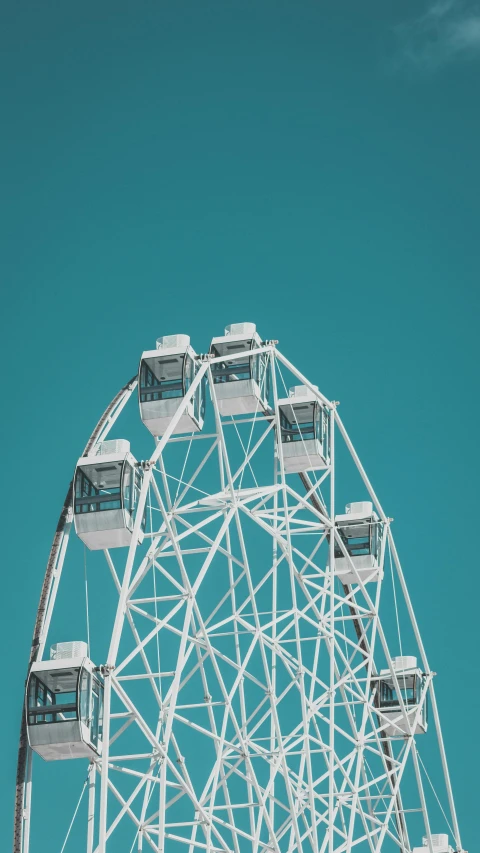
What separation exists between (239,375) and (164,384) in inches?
97.9

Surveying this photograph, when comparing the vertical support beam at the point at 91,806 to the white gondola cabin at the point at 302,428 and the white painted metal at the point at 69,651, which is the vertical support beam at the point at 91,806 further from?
the white gondola cabin at the point at 302,428

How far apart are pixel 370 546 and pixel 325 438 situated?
3.86m

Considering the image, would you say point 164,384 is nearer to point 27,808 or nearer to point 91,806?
point 91,806

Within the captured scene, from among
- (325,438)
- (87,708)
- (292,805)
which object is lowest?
(292,805)

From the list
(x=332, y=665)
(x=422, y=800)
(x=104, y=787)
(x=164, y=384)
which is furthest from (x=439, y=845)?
(x=104, y=787)

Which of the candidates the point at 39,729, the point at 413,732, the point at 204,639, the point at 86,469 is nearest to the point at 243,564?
the point at 204,639

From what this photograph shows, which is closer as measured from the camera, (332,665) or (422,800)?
(332,665)

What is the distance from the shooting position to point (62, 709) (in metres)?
29.8

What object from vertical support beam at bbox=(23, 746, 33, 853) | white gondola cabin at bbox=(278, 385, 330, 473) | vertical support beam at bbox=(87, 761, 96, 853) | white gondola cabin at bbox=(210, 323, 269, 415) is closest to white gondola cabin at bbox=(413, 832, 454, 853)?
white gondola cabin at bbox=(278, 385, 330, 473)

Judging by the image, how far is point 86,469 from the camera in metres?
32.7

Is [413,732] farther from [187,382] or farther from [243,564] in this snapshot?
[187,382]

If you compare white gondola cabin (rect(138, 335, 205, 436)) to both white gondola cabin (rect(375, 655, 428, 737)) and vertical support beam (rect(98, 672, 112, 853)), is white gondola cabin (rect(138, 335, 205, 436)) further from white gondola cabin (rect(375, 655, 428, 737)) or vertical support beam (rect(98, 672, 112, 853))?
white gondola cabin (rect(375, 655, 428, 737))

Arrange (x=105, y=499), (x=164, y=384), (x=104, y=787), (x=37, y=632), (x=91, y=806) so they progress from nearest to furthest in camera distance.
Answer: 1. (x=104, y=787)
2. (x=37, y=632)
3. (x=91, y=806)
4. (x=105, y=499)
5. (x=164, y=384)

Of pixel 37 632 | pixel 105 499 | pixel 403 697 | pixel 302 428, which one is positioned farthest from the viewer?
pixel 403 697
